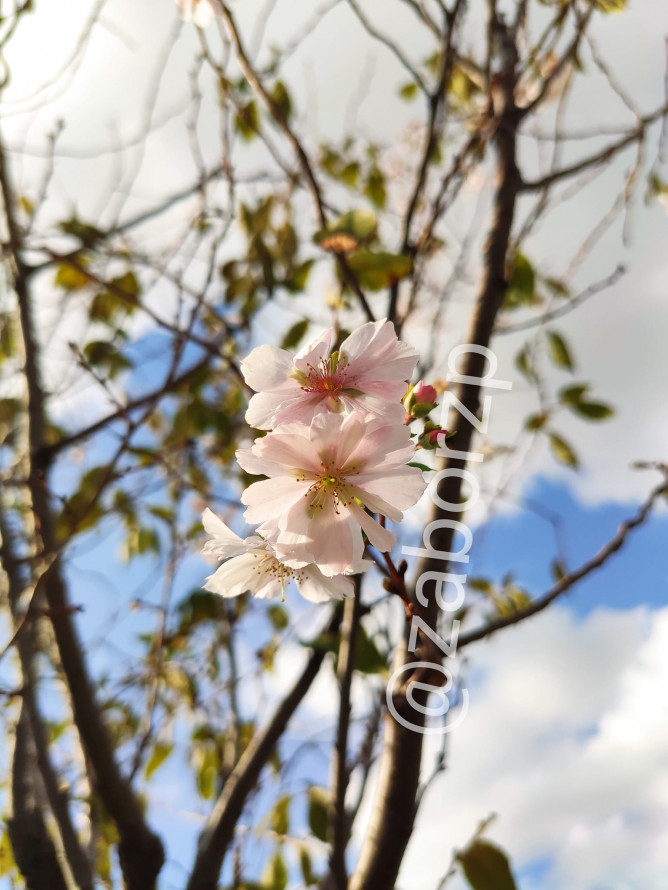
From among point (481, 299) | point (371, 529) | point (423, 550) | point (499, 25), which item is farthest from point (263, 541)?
point (499, 25)

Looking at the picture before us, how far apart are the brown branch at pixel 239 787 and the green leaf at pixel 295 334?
43 centimetres

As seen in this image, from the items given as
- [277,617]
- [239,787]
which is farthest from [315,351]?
[277,617]

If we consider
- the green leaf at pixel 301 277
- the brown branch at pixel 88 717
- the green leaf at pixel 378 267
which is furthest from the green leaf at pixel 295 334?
the brown branch at pixel 88 717

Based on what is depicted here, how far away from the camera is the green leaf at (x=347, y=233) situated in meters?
0.86

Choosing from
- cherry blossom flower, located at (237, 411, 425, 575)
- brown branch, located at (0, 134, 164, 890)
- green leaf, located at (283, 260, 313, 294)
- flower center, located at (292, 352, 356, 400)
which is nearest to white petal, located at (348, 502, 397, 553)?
cherry blossom flower, located at (237, 411, 425, 575)

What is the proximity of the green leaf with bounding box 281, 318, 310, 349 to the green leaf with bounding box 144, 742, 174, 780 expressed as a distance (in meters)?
0.97

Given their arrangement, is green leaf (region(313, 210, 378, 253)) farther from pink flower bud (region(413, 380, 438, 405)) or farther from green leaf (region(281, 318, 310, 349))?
pink flower bud (region(413, 380, 438, 405))

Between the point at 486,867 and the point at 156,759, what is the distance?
982 millimetres

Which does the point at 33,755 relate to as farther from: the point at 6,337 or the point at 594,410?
the point at 594,410

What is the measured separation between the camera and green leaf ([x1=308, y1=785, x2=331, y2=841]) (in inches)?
37.2

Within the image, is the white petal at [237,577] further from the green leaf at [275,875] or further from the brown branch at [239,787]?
the green leaf at [275,875]

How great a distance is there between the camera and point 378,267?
812 millimetres

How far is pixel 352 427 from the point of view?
1.57 ft

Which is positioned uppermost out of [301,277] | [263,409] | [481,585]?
[301,277]
